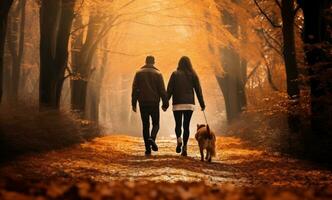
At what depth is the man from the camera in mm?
11625

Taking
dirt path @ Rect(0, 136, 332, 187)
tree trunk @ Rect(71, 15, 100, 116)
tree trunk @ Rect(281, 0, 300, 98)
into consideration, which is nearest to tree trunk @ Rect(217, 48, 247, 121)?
tree trunk @ Rect(71, 15, 100, 116)

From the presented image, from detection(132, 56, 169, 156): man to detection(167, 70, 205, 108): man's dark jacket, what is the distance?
302mm

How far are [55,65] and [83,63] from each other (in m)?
4.41

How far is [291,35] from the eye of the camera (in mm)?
12883

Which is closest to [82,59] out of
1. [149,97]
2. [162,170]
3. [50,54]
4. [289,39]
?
→ [50,54]

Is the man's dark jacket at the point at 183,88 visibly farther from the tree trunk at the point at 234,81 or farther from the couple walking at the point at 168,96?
the tree trunk at the point at 234,81

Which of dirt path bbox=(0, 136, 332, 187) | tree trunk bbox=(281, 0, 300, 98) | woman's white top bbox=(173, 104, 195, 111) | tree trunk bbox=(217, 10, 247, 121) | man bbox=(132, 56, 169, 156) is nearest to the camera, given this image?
dirt path bbox=(0, 136, 332, 187)

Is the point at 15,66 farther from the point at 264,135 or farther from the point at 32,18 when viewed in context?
the point at 264,135

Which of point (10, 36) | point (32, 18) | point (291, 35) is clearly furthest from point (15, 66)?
point (291, 35)

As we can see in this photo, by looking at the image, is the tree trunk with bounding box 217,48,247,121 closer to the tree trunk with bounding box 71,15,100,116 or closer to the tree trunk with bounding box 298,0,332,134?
the tree trunk with bounding box 71,15,100,116

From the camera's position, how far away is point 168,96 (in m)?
11.9

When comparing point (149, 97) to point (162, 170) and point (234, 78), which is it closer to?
point (162, 170)

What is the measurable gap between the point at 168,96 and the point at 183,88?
0.53m

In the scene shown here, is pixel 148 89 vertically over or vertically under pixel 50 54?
under
